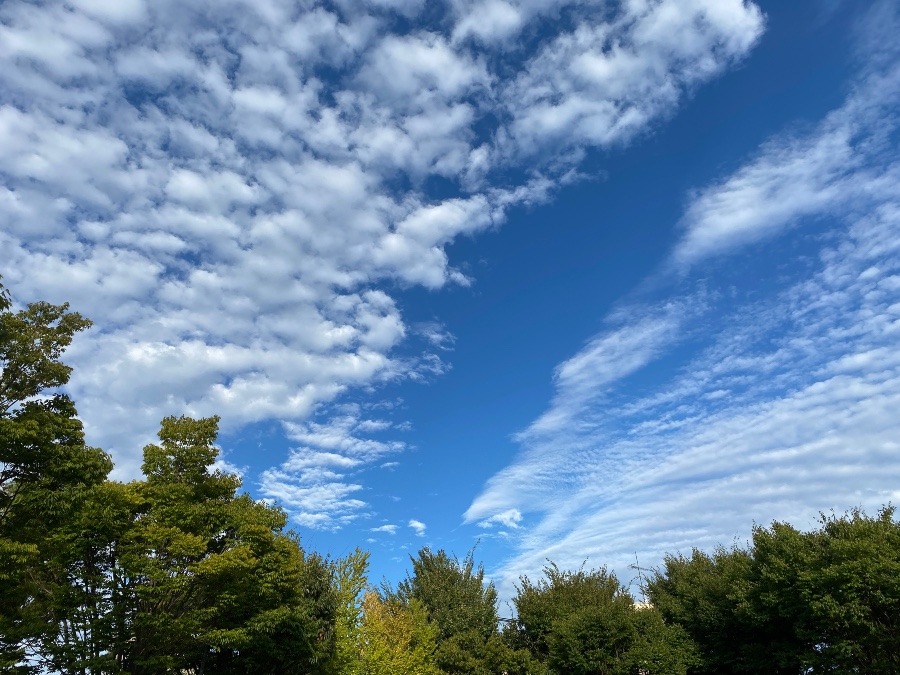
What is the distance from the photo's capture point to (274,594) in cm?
2923

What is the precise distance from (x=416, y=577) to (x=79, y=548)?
3224 cm

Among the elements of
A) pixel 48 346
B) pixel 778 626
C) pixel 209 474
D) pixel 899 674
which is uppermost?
pixel 48 346

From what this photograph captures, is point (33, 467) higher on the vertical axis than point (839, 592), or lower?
higher

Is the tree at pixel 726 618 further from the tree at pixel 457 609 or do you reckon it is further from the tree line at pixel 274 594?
the tree at pixel 457 609

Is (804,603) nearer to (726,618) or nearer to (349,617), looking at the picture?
(726,618)

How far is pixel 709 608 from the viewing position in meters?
43.5

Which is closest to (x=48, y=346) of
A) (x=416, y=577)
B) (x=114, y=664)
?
(x=114, y=664)

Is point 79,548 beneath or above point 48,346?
beneath

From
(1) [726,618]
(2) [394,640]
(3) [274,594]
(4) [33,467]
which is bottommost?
(1) [726,618]

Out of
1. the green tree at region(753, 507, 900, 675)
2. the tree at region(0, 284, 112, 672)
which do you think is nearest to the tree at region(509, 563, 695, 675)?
the green tree at region(753, 507, 900, 675)

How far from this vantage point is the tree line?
21.1 meters

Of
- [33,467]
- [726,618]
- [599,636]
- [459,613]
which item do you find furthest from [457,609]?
[33,467]

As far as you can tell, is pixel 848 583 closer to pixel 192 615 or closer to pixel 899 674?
pixel 899 674

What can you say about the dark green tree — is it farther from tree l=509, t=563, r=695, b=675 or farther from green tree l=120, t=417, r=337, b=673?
green tree l=120, t=417, r=337, b=673
